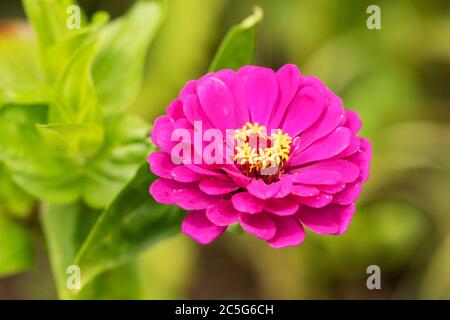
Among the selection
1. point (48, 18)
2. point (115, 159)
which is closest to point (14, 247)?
point (115, 159)

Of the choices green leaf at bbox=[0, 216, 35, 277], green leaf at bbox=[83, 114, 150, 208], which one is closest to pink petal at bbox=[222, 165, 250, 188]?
green leaf at bbox=[83, 114, 150, 208]

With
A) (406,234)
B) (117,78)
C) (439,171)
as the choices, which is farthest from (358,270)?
(117,78)

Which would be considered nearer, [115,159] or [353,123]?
[353,123]

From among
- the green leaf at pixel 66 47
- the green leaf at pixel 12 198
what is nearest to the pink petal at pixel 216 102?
the green leaf at pixel 66 47

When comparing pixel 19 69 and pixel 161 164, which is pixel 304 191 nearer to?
pixel 161 164
